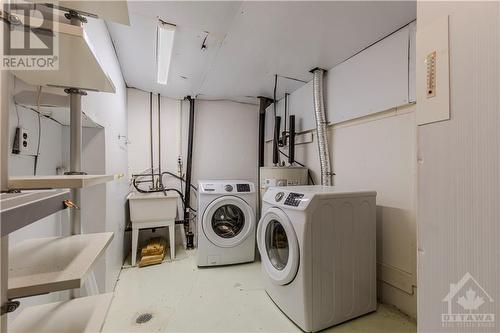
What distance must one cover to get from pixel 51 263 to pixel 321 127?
230cm

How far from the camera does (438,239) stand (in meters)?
0.67

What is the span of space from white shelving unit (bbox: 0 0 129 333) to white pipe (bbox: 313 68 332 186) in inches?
76.8

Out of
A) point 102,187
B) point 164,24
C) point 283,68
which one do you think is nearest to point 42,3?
point 164,24

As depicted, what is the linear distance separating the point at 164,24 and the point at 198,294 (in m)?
2.24

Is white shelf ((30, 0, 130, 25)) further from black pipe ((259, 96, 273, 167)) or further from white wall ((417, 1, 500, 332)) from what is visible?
black pipe ((259, 96, 273, 167))

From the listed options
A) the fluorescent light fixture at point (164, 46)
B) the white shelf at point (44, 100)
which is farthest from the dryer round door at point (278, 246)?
the fluorescent light fixture at point (164, 46)

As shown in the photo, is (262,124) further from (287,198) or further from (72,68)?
(72,68)

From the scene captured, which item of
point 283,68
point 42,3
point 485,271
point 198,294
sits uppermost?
point 283,68

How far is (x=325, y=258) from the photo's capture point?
1.55 m

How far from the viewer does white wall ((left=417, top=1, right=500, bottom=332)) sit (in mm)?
554

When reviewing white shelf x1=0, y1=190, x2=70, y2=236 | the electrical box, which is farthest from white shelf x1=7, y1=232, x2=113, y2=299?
the electrical box

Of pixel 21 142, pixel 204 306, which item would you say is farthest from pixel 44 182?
pixel 204 306

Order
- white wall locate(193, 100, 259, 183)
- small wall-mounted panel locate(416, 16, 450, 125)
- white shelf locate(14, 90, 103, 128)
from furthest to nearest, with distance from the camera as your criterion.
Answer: white wall locate(193, 100, 259, 183), white shelf locate(14, 90, 103, 128), small wall-mounted panel locate(416, 16, 450, 125)

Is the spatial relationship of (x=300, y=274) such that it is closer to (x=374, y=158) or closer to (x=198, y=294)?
(x=198, y=294)
